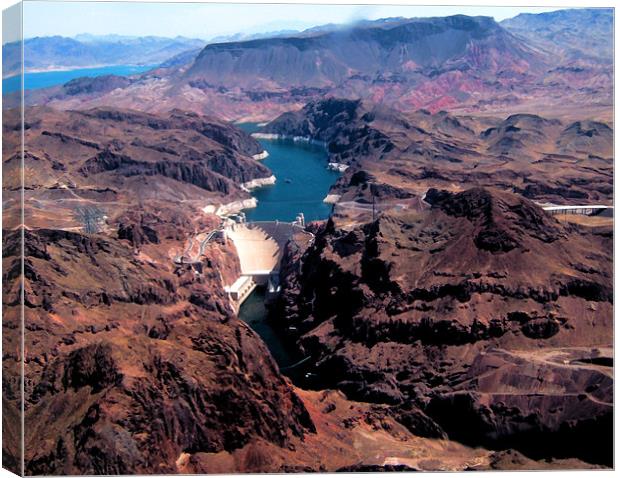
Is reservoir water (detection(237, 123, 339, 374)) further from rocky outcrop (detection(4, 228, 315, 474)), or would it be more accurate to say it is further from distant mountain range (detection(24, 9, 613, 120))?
distant mountain range (detection(24, 9, 613, 120))

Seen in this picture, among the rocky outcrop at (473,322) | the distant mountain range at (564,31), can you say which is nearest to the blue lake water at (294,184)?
the rocky outcrop at (473,322)

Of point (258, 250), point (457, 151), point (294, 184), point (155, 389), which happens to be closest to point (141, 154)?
point (294, 184)

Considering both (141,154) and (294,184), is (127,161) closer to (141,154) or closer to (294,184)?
(141,154)

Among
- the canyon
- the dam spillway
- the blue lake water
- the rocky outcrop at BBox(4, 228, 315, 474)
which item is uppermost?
the rocky outcrop at BBox(4, 228, 315, 474)

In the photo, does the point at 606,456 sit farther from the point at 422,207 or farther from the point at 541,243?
the point at 422,207

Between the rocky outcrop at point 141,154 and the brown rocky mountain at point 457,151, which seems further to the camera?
the rocky outcrop at point 141,154

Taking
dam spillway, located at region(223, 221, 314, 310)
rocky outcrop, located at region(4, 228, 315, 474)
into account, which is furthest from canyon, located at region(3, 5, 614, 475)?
dam spillway, located at region(223, 221, 314, 310)

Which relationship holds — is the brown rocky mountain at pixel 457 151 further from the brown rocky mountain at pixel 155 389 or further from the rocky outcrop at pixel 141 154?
the brown rocky mountain at pixel 155 389
